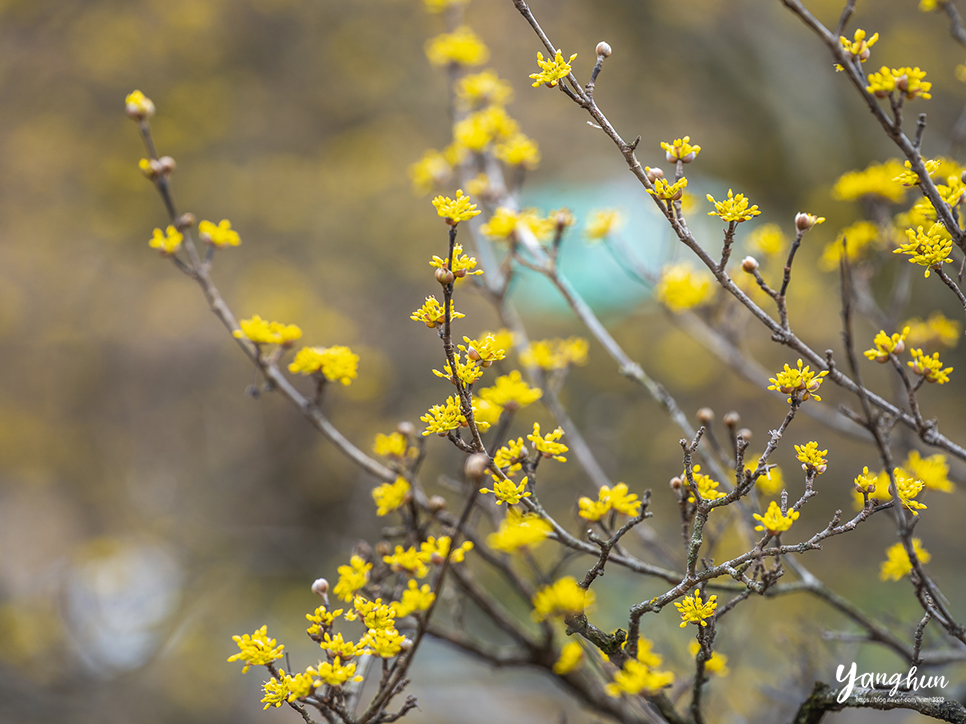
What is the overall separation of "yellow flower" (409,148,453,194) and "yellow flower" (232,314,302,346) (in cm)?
→ 60

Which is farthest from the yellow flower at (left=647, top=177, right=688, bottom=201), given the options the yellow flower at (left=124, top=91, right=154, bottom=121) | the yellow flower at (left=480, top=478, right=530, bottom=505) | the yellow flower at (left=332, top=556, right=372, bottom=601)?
the yellow flower at (left=124, top=91, right=154, bottom=121)

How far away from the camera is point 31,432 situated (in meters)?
4.28

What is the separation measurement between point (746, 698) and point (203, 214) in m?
4.84

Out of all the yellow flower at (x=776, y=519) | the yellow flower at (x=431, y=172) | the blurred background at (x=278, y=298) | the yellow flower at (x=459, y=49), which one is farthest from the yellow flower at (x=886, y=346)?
the blurred background at (x=278, y=298)

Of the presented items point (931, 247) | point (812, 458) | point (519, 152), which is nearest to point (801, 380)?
point (812, 458)

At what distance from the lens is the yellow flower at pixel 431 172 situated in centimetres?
144

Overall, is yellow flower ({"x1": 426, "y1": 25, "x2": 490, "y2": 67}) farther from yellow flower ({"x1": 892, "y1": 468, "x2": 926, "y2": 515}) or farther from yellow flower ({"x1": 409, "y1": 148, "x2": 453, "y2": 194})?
yellow flower ({"x1": 892, "y1": 468, "x2": 926, "y2": 515})

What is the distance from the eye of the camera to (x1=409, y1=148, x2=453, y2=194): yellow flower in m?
1.44

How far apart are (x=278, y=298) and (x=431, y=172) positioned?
10.2 feet

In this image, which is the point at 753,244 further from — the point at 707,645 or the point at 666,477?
the point at 666,477

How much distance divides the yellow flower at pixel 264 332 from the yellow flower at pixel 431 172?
601 millimetres

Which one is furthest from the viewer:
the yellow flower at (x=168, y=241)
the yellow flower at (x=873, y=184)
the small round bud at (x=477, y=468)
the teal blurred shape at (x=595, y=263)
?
the teal blurred shape at (x=595, y=263)

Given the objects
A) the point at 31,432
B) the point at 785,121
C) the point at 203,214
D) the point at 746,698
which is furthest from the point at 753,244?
the point at 31,432

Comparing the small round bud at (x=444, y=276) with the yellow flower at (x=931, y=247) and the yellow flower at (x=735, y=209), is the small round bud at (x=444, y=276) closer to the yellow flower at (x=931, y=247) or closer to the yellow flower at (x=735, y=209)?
the yellow flower at (x=735, y=209)
